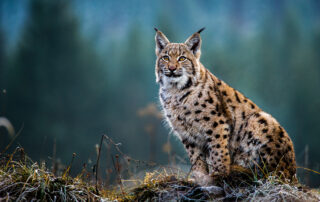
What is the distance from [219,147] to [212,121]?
0.51 metres

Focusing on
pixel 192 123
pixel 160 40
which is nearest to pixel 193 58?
pixel 160 40

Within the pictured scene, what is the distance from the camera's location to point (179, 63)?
677cm

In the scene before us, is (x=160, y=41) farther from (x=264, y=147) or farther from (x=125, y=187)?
(x=125, y=187)

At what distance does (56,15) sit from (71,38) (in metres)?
3.01

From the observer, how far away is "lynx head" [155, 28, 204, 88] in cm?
673

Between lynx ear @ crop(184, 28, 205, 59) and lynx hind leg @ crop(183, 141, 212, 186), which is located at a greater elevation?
lynx ear @ crop(184, 28, 205, 59)

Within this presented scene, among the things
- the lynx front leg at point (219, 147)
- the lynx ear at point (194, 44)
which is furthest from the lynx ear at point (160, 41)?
the lynx front leg at point (219, 147)

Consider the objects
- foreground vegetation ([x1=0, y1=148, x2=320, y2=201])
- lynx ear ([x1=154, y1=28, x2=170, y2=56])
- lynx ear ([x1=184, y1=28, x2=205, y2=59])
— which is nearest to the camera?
Result: foreground vegetation ([x1=0, y1=148, x2=320, y2=201])

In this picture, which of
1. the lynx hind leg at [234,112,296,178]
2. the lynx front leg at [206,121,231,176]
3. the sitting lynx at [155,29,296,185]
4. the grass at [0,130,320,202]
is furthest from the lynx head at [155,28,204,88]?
the grass at [0,130,320,202]

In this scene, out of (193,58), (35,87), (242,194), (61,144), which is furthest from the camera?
(35,87)

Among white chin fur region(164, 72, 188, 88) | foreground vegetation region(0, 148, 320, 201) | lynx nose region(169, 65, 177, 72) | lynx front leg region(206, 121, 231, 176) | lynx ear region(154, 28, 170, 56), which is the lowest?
foreground vegetation region(0, 148, 320, 201)

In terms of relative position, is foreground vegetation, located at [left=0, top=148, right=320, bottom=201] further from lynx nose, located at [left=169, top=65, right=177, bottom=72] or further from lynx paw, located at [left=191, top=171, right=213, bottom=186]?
lynx nose, located at [left=169, top=65, right=177, bottom=72]

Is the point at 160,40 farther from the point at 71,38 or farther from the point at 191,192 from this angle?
the point at 71,38

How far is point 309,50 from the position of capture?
125 feet
